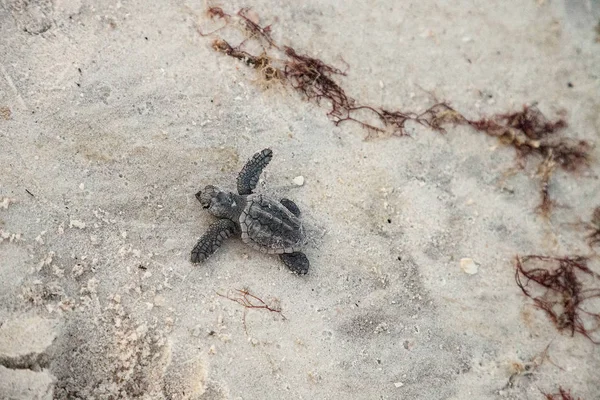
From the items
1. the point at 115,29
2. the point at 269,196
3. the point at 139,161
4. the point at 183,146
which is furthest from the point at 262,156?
the point at 115,29

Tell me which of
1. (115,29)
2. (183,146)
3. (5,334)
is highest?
(115,29)

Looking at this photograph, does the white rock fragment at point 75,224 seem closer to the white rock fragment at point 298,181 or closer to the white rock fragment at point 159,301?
the white rock fragment at point 159,301

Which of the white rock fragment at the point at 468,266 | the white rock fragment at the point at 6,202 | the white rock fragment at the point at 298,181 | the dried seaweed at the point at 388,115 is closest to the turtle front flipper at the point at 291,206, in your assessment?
the white rock fragment at the point at 298,181

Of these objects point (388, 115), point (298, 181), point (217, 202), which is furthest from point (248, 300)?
point (388, 115)

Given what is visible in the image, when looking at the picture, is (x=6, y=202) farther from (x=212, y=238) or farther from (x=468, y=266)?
(x=468, y=266)

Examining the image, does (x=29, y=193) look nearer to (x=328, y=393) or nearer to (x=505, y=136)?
(x=328, y=393)

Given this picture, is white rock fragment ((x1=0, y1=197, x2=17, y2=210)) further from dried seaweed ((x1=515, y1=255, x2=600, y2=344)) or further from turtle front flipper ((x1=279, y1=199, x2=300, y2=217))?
dried seaweed ((x1=515, y1=255, x2=600, y2=344))

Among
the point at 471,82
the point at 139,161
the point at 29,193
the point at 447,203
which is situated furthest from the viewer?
the point at 471,82
